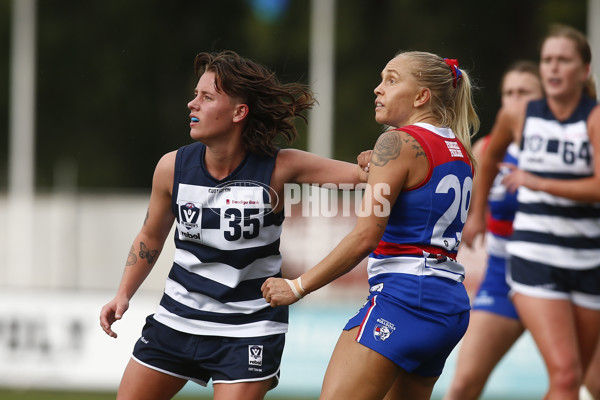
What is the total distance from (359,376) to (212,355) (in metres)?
0.76

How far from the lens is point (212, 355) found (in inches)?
162

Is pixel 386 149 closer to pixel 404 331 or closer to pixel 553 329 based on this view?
pixel 404 331

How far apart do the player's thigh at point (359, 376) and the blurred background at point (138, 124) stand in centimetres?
156

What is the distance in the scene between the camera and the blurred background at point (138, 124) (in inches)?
369

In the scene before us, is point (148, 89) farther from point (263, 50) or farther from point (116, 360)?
point (116, 360)

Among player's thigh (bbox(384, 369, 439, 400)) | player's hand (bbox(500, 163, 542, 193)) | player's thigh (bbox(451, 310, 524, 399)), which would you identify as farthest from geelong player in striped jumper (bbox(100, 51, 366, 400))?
player's thigh (bbox(451, 310, 524, 399))

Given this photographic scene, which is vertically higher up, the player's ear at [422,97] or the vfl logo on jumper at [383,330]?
the player's ear at [422,97]

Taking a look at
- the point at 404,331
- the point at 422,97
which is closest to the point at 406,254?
the point at 404,331

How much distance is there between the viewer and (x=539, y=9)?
A: 19.5 m

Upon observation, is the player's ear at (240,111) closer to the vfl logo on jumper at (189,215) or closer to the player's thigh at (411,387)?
the vfl logo on jumper at (189,215)

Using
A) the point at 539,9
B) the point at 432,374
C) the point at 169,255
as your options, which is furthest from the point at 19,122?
the point at 432,374

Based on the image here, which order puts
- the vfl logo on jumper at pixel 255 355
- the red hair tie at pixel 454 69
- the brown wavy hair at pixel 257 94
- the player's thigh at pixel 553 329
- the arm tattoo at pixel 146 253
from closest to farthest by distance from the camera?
the red hair tie at pixel 454 69
the vfl logo on jumper at pixel 255 355
the brown wavy hair at pixel 257 94
the arm tattoo at pixel 146 253
the player's thigh at pixel 553 329

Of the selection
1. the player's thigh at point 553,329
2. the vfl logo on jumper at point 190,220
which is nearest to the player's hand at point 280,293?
the vfl logo on jumper at point 190,220

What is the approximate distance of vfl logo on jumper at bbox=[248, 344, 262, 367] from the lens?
4074 mm
